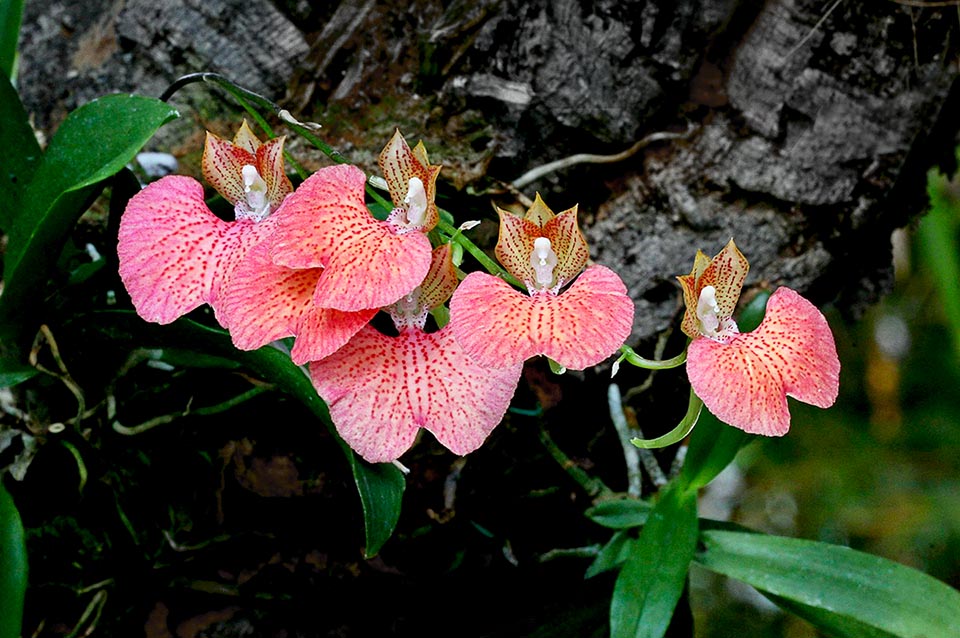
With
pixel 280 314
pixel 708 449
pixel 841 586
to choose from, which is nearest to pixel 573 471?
pixel 708 449

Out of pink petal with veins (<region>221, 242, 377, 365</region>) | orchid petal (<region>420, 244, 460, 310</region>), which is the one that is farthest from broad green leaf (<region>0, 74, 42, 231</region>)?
orchid petal (<region>420, 244, 460, 310</region>)

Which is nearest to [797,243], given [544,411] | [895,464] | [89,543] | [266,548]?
[544,411]

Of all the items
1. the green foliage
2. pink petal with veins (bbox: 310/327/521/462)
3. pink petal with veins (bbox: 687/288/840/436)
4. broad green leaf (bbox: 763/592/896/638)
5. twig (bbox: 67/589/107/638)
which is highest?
pink petal with veins (bbox: 687/288/840/436)

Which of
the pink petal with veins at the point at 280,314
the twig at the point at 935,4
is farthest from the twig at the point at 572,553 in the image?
the twig at the point at 935,4

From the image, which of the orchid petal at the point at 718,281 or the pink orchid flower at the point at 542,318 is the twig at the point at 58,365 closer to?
the pink orchid flower at the point at 542,318

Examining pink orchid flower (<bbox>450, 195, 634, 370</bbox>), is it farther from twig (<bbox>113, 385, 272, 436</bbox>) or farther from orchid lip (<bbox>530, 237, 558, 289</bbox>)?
twig (<bbox>113, 385, 272, 436</bbox>)

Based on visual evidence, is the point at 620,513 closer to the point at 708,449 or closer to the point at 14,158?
the point at 708,449

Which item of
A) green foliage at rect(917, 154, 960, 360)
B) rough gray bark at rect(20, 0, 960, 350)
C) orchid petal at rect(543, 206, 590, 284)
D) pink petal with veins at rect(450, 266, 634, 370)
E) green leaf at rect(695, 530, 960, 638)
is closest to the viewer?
pink petal with veins at rect(450, 266, 634, 370)
